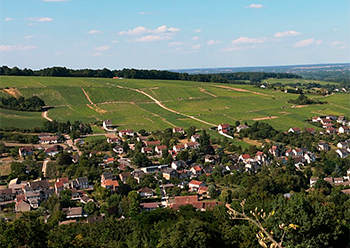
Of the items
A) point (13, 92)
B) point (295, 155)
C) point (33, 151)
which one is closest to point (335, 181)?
point (295, 155)

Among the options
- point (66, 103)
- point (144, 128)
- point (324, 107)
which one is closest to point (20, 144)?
point (144, 128)

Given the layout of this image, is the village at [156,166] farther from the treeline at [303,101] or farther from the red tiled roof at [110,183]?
the treeline at [303,101]

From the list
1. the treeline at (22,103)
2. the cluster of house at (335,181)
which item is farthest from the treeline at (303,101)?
the treeline at (22,103)

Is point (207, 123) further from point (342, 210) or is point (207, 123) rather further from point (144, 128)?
point (342, 210)

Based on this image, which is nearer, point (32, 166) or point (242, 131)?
point (32, 166)

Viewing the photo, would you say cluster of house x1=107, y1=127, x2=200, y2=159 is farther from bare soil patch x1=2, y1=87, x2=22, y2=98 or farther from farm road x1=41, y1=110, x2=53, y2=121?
bare soil patch x1=2, y1=87, x2=22, y2=98

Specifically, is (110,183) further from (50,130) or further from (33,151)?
(50,130)
